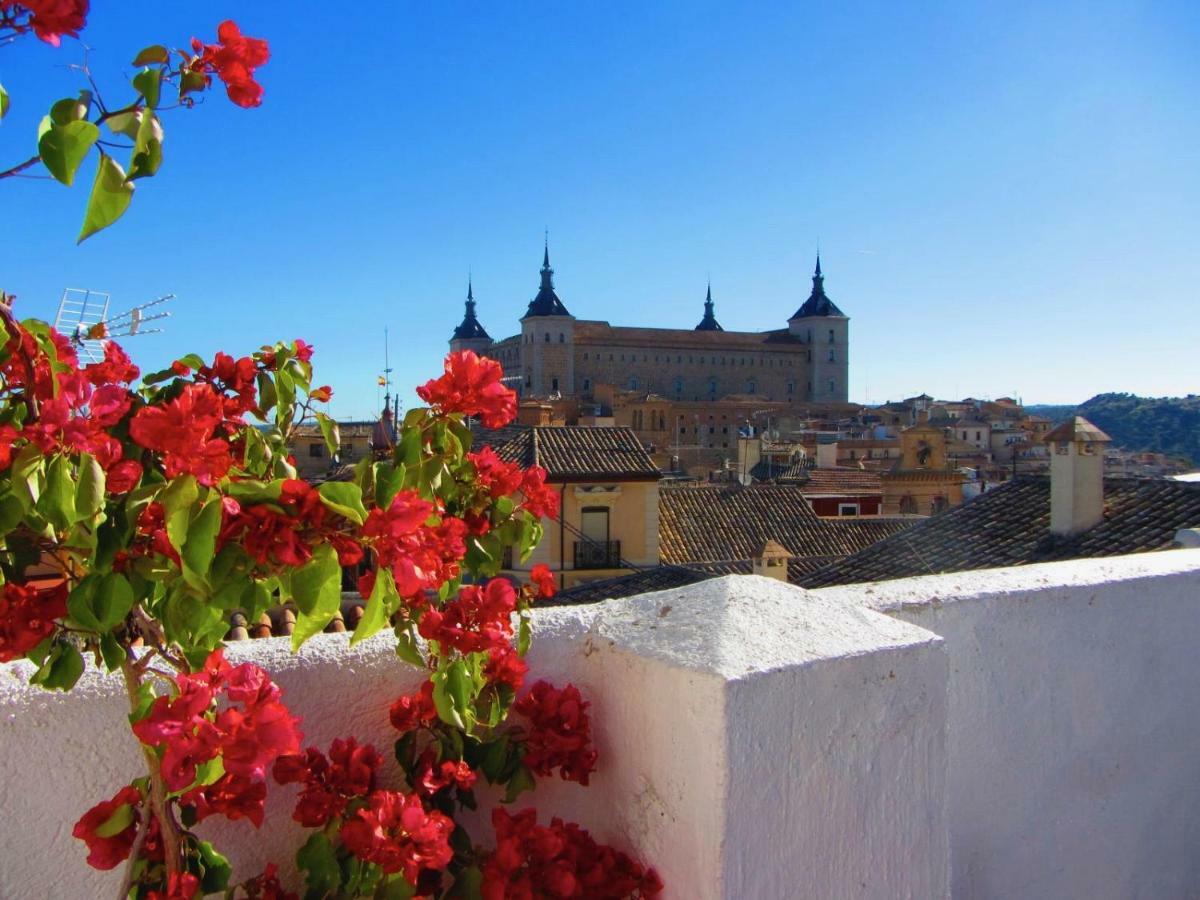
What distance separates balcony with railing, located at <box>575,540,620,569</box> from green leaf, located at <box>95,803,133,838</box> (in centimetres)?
1441

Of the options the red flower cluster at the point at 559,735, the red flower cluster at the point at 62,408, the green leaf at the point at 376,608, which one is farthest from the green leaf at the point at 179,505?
the red flower cluster at the point at 559,735

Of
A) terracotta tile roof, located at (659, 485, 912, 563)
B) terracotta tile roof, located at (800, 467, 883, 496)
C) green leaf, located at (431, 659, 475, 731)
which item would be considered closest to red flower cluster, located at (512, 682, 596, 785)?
green leaf, located at (431, 659, 475, 731)

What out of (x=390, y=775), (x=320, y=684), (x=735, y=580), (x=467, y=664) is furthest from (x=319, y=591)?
(x=735, y=580)

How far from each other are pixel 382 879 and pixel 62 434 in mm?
801

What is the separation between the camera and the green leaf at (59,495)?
3.32 feet

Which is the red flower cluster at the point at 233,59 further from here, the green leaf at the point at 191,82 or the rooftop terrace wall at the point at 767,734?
the rooftop terrace wall at the point at 767,734

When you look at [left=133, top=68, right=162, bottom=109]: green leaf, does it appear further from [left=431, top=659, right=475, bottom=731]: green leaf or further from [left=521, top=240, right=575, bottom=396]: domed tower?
[left=521, top=240, right=575, bottom=396]: domed tower

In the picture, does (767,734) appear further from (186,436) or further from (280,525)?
(186,436)

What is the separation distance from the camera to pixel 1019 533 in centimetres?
937

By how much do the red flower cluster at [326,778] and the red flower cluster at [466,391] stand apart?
1.73 ft

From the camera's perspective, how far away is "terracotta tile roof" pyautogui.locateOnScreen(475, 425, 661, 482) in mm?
15859

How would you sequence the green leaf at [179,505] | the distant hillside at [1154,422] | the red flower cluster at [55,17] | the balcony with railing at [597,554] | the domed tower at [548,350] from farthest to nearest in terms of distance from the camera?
the domed tower at [548,350], the distant hillside at [1154,422], the balcony with railing at [597,554], the red flower cluster at [55,17], the green leaf at [179,505]

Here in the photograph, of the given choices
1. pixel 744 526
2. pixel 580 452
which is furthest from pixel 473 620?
pixel 744 526

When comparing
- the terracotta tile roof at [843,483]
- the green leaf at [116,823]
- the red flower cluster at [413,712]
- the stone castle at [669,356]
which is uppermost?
the stone castle at [669,356]
